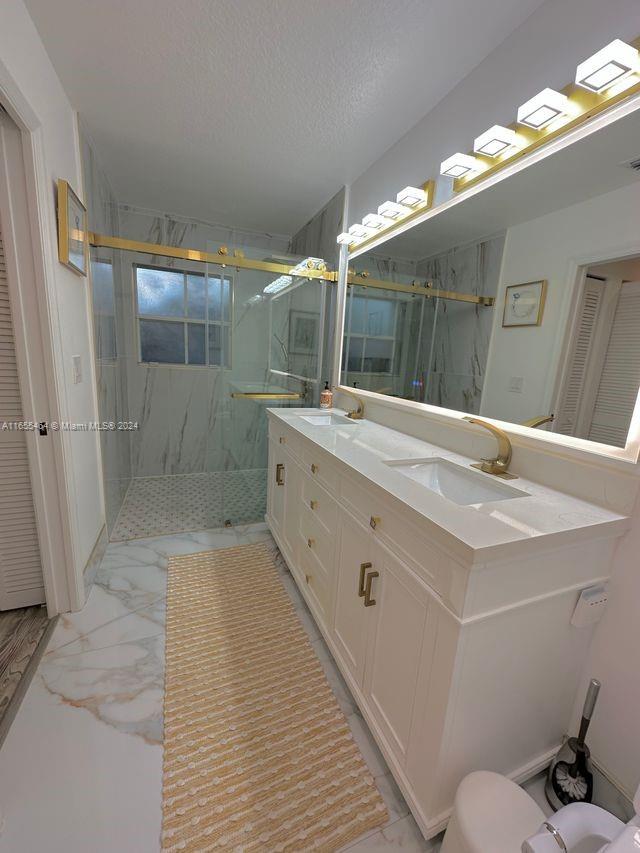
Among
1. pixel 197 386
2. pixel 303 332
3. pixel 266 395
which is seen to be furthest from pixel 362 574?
pixel 197 386

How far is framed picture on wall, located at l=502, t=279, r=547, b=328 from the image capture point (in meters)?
1.22

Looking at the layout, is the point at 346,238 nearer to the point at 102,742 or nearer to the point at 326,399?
the point at 326,399

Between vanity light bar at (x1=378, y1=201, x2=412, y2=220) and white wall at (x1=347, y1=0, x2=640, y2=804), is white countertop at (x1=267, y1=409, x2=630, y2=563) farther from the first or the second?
vanity light bar at (x1=378, y1=201, x2=412, y2=220)

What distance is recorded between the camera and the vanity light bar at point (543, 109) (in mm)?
1049

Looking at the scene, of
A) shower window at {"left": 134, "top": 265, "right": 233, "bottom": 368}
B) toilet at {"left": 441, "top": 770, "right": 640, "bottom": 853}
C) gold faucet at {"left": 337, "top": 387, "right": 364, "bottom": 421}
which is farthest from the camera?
shower window at {"left": 134, "top": 265, "right": 233, "bottom": 368}

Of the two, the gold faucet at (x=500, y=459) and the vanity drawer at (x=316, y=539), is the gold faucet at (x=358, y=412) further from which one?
the gold faucet at (x=500, y=459)

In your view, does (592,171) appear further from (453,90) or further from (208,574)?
(208,574)

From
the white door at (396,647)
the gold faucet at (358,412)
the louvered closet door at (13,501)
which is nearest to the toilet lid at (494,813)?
the white door at (396,647)

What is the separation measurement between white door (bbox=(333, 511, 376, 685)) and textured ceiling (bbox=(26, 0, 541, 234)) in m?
1.76

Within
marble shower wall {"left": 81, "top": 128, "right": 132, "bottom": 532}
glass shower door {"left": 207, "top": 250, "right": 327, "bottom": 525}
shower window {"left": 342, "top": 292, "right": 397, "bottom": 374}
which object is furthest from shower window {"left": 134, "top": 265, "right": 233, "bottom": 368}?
shower window {"left": 342, "top": 292, "right": 397, "bottom": 374}

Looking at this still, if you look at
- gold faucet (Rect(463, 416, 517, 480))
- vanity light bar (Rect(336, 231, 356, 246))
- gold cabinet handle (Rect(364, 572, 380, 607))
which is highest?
vanity light bar (Rect(336, 231, 356, 246))

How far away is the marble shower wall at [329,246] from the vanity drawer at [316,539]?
4.03 feet

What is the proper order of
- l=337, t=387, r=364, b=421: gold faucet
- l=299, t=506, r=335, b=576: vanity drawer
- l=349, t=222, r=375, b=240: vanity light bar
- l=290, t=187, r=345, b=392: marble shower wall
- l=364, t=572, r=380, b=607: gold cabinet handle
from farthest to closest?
l=290, t=187, r=345, b=392: marble shower wall
l=337, t=387, r=364, b=421: gold faucet
l=349, t=222, r=375, b=240: vanity light bar
l=299, t=506, r=335, b=576: vanity drawer
l=364, t=572, r=380, b=607: gold cabinet handle

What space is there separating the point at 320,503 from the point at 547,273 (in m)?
1.20
